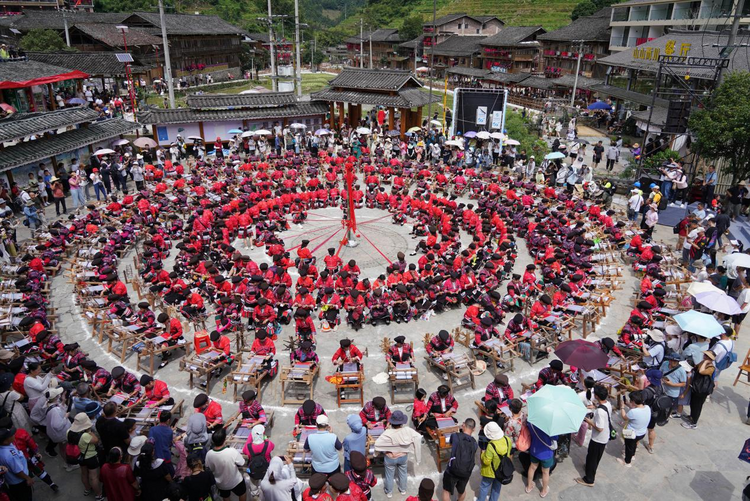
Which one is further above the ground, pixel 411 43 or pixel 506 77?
pixel 411 43

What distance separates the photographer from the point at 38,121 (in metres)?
24.2

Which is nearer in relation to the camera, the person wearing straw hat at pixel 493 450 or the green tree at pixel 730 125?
the person wearing straw hat at pixel 493 450

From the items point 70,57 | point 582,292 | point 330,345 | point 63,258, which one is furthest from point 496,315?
point 70,57

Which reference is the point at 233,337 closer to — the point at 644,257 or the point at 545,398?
the point at 545,398

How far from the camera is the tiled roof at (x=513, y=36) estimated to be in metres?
67.9

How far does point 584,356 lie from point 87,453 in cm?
907

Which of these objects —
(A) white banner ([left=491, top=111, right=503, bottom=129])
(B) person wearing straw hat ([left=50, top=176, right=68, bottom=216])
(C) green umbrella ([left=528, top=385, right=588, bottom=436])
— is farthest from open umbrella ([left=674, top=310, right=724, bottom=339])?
(A) white banner ([left=491, top=111, right=503, bottom=129])

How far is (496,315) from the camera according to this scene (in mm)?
13359

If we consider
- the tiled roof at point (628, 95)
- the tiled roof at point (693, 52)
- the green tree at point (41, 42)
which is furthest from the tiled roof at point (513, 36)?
the green tree at point (41, 42)

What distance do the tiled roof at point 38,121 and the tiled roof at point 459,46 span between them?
5979cm

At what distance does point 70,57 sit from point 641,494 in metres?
49.3

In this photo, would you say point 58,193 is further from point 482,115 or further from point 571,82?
point 571,82

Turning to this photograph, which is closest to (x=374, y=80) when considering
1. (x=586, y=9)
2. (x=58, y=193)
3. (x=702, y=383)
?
(x=58, y=193)

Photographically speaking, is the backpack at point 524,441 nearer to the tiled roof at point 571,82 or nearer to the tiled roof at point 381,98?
the tiled roof at point 381,98
